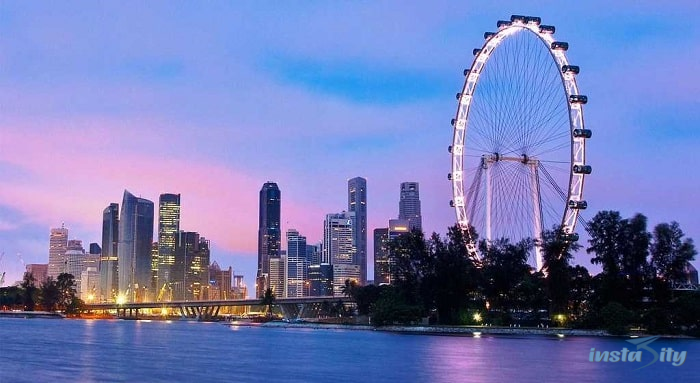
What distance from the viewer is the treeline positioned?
9619 centimetres

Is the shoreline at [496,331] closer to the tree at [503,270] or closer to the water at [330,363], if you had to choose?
the tree at [503,270]

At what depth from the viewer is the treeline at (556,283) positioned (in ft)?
316

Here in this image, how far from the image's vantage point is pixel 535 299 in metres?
104

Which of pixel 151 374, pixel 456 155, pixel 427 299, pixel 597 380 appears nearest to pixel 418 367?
pixel 597 380

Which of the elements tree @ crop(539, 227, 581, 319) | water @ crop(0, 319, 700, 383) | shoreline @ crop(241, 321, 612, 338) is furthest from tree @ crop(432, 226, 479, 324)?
water @ crop(0, 319, 700, 383)

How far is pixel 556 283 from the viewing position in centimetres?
10319

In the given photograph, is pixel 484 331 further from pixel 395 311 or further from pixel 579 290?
pixel 395 311

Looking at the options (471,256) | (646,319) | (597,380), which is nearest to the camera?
(597,380)

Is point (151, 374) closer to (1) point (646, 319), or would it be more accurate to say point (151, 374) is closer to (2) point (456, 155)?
(2) point (456, 155)

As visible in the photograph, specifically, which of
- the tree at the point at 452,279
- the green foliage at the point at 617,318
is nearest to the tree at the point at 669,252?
the green foliage at the point at 617,318

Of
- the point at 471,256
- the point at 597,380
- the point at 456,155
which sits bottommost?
the point at 597,380

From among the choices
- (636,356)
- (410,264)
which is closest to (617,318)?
(636,356)

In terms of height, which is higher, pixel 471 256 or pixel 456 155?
pixel 456 155

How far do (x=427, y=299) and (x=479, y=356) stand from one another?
51.9 meters
